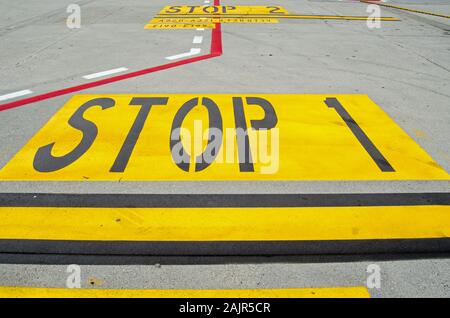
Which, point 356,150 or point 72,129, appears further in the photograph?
point 72,129

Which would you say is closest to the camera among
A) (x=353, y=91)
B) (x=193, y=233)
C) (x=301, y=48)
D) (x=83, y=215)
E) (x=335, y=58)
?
(x=193, y=233)

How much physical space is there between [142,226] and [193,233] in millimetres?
420

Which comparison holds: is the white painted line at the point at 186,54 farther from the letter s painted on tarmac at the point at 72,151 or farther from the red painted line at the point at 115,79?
the letter s painted on tarmac at the point at 72,151

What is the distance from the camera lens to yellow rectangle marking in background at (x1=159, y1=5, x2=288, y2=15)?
40.3 feet

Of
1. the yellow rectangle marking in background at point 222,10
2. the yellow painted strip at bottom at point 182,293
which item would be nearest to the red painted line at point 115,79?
the yellow painted strip at bottom at point 182,293

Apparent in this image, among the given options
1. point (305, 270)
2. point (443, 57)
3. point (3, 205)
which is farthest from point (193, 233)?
point (443, 57)

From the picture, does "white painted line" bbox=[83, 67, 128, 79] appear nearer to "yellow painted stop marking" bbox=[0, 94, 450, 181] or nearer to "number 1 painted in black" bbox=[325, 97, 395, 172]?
"yellow painted stop marking" bbox=[0, 94, 450, 181]

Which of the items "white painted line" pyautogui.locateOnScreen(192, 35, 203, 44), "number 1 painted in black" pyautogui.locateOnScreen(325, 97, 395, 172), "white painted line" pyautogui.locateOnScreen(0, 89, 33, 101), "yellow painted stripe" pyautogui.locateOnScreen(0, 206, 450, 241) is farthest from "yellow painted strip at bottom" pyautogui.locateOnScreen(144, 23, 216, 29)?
"yellow painted stripe" pyautogui.locateOnScreen(0, 206, 450, 241)

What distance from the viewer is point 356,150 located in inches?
162

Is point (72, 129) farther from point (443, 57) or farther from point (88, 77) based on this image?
point (443, 57)

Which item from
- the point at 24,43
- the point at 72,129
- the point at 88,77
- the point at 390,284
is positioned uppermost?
the point at 24,43

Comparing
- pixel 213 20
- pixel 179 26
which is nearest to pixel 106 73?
pixel 179 26

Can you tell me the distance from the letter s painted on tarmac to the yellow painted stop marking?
10 mm

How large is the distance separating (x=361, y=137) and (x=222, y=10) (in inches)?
383
